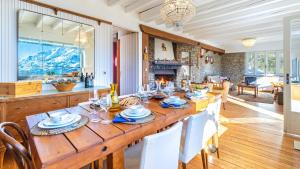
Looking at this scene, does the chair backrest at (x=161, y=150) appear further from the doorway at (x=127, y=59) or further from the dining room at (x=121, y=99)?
the doorway at (x=127, y=59)

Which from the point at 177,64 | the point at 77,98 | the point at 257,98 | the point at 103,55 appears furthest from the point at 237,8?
the point at 257,98

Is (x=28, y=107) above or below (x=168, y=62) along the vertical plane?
below

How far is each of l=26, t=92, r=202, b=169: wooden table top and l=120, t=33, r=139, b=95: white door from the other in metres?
3.27

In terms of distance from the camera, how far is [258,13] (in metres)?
3.95

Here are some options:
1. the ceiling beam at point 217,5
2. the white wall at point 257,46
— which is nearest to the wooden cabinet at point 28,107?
the ceiling beam at point 217,5

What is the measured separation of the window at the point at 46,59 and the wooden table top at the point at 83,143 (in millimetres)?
1569

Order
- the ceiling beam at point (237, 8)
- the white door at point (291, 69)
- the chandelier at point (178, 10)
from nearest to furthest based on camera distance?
the chandelier at point (178, 10)
the white door at point (291, 69)
the ceiling beam at point (237, 8)

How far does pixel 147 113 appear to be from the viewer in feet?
4.50

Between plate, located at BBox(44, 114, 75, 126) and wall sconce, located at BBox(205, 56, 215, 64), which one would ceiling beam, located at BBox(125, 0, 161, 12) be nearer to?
plate, located at BBox(44, 114, 75, 126)

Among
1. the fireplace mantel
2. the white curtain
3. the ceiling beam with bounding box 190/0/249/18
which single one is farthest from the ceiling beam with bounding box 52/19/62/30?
the fireplace mantel

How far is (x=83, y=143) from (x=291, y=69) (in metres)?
3.61

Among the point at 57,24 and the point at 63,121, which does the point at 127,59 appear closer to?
the point at 57,24

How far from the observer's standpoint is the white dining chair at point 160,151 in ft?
3.15

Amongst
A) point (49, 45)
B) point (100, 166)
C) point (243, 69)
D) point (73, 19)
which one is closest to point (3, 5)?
point (49, 45)
